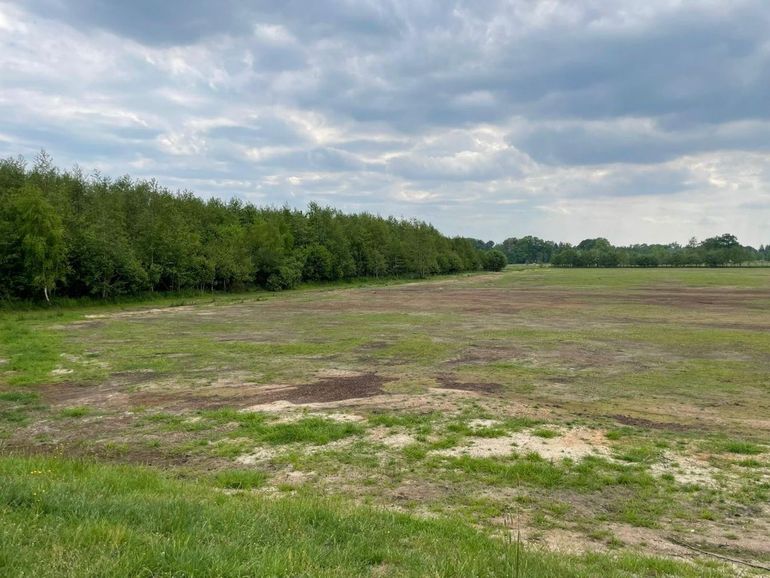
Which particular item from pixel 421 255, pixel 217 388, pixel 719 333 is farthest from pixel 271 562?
pixel 421 255

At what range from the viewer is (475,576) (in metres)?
4.64

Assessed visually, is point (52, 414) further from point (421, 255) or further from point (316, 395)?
point (421, 255)

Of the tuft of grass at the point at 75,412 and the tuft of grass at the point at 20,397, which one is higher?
the tuft of grass at the point at 75,412

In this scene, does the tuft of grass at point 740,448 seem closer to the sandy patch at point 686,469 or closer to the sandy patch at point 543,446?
the sandy patch at point 686,469

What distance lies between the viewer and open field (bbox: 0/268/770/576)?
5.15 metres

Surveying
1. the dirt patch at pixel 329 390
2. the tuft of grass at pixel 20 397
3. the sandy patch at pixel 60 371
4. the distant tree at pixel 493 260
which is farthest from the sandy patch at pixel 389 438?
the distant tree at pixel 493 260

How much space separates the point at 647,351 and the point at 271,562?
22235 millimetres

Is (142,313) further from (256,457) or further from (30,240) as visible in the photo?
(256,457)

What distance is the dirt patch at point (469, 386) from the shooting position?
51.6 ft

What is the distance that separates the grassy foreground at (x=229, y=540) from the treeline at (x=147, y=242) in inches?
1607

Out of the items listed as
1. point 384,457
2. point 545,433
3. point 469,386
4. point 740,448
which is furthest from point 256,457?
point 740,448

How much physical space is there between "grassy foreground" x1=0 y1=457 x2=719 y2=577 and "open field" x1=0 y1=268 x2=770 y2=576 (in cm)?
3

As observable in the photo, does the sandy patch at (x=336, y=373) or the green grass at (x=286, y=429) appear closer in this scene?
the green grass at (x=286, y=429)

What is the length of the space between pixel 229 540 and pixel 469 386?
11.9 m
